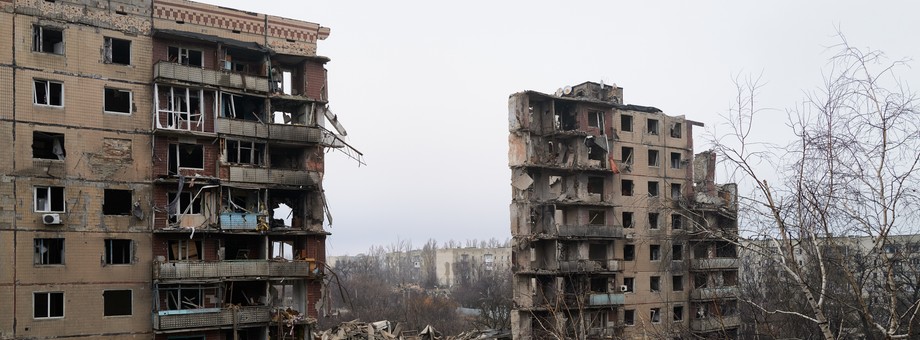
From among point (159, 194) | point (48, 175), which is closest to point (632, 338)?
point (159, 194)

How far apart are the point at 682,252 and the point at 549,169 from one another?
1224cm

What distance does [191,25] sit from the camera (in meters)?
33.2

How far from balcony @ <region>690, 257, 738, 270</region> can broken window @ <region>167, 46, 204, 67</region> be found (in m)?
32.9

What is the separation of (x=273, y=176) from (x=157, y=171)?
486 cm

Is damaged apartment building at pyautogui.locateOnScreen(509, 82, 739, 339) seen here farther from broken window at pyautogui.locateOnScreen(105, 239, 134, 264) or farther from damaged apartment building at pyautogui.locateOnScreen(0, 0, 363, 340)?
broken window at pyautogui.locateOnScreen(105, 239, 134, 264)

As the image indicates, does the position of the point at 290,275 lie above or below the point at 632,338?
above

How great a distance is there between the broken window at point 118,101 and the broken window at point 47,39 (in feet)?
8.05

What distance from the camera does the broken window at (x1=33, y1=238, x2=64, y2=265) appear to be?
29.5 metres

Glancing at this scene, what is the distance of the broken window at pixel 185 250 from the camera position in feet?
107

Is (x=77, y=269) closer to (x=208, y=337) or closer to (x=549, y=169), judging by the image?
(x=208, y=337)

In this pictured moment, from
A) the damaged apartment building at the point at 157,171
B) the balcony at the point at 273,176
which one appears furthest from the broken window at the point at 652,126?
the balcony at the point at 273,176

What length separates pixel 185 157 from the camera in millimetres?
33375

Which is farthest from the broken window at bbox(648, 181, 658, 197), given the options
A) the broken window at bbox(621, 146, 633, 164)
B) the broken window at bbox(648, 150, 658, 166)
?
the broken window at bbox(621, 146, 633, 164)

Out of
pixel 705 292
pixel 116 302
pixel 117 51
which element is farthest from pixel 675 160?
pixel 116 302
